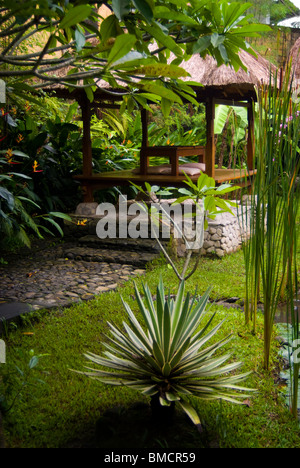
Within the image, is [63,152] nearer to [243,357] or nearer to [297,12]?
[243,357]

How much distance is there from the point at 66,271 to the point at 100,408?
8.69ft

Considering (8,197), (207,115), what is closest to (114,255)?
(8,197)

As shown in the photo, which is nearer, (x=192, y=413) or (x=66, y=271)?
(x=192, y=413)

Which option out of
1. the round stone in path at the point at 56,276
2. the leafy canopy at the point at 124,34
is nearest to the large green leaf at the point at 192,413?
the leafy canopy at the point at 124,34

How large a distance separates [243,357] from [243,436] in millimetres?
784

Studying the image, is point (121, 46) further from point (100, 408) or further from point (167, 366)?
point (100, 408)

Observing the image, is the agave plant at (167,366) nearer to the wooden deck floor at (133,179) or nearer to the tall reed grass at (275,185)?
the tall reed grass at (275,185)

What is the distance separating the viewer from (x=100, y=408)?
7.56ft

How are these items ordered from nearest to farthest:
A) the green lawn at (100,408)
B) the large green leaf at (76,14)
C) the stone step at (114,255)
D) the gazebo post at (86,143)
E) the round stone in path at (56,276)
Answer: the large green leaf at (76,14) < the green lawn at (100,408) < the round stone in path at (56,276) < the stone step at (114,255) < the gazebo post at (86,143)

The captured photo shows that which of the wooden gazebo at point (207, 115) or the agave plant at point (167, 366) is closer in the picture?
the agave plant at point (167, 366)

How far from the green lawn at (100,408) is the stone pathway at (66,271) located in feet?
1.85

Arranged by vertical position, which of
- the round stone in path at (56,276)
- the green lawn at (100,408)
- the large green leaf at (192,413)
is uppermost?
the large green leaf at (192,413)

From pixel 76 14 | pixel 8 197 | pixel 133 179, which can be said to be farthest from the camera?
pixel 133 179

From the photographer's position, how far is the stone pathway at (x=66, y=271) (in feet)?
13.1
